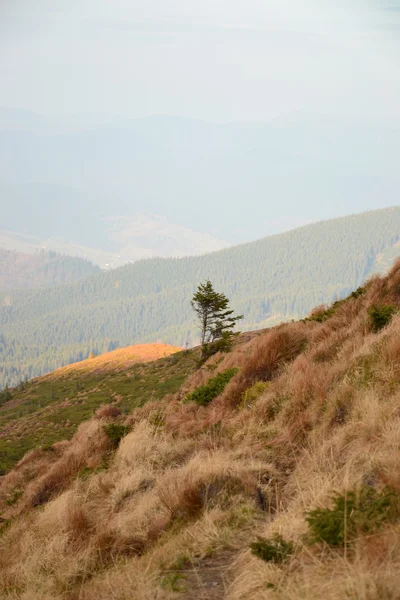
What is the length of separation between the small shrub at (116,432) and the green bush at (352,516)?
736 centimetres

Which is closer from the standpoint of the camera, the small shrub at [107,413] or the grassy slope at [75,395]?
the small shrub at [107,413]

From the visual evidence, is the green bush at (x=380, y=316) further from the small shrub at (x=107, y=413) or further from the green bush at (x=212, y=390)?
the small shrub at (x=107, y=413)

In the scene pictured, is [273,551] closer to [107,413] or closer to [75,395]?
[107,413]

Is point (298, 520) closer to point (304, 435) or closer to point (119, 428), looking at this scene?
point (304, 435)

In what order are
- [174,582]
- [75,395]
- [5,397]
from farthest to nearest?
[5,397] < [75,395] < [174,582]

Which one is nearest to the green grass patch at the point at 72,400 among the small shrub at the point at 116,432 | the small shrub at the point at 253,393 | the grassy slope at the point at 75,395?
the grassy slope at the point at 75,395

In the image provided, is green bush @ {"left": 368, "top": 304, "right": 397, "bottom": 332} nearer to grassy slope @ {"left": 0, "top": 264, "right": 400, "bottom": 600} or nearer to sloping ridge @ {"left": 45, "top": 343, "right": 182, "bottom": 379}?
grassy slope @ {"left": 0, "top": 264, "right": 400, "bottom": 600}

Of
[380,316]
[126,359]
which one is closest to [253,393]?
[380,316]

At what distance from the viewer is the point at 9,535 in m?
8.04

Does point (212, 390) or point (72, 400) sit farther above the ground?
point (212, 390)

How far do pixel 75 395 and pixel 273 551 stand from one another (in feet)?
153

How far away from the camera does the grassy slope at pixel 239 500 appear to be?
4156 millimetres

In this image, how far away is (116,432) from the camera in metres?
11.7

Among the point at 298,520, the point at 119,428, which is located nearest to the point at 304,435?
the point at 298,520
